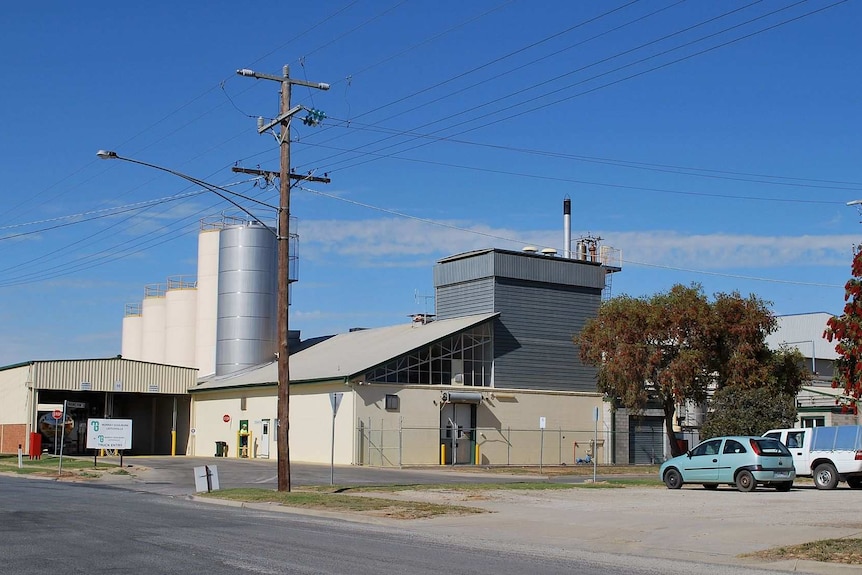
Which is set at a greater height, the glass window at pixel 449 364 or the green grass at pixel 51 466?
the glass window at pixel 449 364

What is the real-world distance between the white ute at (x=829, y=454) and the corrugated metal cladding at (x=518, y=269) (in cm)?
2293

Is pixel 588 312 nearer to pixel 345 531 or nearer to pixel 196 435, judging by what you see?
pixel 196 435

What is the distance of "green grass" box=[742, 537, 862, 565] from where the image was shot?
13.9 meters

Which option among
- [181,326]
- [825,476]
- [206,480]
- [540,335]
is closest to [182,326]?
[181,326]

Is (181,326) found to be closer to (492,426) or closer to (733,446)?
(492,426)

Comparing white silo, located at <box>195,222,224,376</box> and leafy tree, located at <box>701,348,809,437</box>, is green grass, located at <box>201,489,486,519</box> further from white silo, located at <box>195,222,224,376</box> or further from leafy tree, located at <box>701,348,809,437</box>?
white silo, located at <box>195,222,224,376</box>

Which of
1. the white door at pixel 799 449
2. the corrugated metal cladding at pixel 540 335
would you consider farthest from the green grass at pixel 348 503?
the corrugated metal cladding at pixel 540 335

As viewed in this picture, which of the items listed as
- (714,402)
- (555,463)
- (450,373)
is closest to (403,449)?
(450,373)

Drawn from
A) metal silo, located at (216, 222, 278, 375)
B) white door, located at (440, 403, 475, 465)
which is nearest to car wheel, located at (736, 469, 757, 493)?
white door, located at (440, 403, 475, 465)

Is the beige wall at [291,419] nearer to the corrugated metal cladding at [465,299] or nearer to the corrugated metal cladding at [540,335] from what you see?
the corrugated metal cladding at [540,335]

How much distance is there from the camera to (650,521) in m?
19.6

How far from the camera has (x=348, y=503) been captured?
2336cm

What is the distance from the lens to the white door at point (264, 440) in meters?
51.2

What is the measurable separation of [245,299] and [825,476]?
36677 mm
